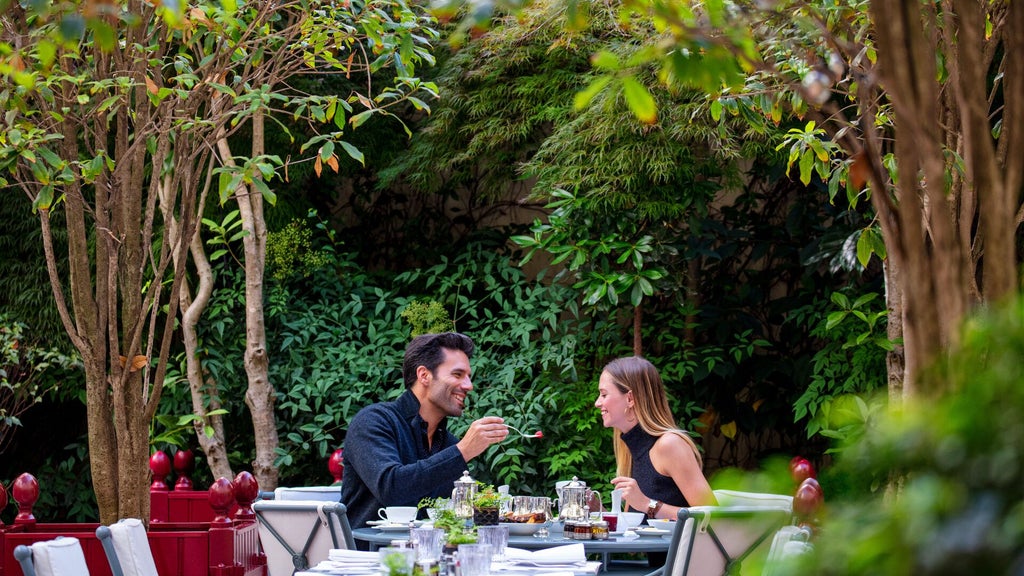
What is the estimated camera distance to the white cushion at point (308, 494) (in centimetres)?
442

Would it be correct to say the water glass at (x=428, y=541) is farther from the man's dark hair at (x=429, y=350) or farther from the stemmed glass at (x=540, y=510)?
the man's dark hair at (x=429, y=350)

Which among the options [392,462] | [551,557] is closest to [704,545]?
[551,557]

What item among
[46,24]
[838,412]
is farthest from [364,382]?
[838,412]

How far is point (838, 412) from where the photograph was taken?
114 cm

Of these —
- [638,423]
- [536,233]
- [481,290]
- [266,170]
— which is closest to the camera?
[266,170]

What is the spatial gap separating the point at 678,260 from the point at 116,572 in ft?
13.4

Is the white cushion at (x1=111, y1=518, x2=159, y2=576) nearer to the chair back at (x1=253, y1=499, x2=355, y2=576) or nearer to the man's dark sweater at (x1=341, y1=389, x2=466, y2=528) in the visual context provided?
the chair back at (x1=253, y1=499, x2=355, y2=576)

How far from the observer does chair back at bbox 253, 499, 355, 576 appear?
3.71m

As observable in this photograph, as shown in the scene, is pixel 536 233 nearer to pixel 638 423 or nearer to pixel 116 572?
pixel 638 423

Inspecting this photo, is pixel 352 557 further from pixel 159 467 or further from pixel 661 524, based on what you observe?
pixel 159 467

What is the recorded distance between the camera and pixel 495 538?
10.5 feet

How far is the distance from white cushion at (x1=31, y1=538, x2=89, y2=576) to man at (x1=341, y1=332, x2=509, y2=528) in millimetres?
1400

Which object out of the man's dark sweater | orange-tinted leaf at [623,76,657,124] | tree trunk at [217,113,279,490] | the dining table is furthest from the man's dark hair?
orange-tinted leaf at [623,76,657,124]

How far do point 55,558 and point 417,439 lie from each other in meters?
1.84
